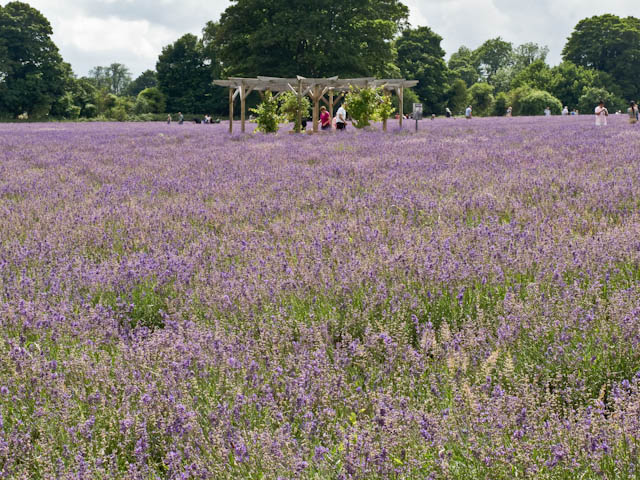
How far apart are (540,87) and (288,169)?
68204 millimetres

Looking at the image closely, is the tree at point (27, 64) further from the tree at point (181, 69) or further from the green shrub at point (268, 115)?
the green shrub at point (268, 115)

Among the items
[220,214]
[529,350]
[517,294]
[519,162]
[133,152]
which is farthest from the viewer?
[133,152]

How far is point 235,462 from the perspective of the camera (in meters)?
1.66

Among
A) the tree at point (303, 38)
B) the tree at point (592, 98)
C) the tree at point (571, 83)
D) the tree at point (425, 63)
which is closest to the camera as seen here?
the tree at point (303, 38)

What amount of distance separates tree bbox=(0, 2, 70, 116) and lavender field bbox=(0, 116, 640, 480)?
56.9 metres

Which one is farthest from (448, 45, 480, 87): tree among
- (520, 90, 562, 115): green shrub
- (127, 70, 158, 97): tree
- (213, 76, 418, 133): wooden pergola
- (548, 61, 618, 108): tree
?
(213, 76, 418, 133): wooden pergola

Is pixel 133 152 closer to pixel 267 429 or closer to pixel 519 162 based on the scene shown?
pixel 519 162

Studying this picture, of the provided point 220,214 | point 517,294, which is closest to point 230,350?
point 517,294

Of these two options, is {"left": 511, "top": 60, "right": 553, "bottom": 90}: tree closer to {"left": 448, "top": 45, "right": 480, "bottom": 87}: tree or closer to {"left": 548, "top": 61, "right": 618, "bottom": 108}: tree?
{"left": 548, "top": 61, "right": 618, "bottom": 108}: tree

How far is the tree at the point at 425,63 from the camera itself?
6725cm

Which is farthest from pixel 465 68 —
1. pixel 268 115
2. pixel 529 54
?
pixel 268 115

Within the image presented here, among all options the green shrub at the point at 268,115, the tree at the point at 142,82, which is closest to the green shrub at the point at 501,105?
the green shrub at the point at 268,115

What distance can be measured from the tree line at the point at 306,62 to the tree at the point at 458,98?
0.13 meters

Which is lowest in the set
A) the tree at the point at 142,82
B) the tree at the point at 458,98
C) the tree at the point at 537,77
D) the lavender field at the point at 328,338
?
the lavender field at the point at 328,338
